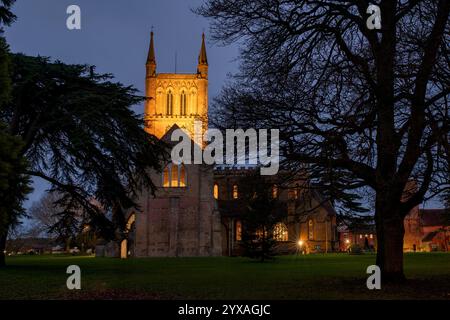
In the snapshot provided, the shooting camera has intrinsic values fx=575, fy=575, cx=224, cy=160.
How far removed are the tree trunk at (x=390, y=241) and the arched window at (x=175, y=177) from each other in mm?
43807

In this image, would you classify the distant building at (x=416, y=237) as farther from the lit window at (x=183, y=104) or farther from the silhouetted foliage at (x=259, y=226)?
the silhouetted foliage at (x=259, y=226)

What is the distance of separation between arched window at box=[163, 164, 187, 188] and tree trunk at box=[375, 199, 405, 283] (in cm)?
4381

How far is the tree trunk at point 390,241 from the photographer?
18031 mm

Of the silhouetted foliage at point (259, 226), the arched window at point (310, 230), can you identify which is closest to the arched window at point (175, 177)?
the silhouetted foliage at point (259, 226)

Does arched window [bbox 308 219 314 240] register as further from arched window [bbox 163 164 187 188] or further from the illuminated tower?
the illuminated tower

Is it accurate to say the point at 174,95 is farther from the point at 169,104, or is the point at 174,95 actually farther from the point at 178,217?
the point at 178,217

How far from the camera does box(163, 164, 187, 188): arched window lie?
61.2m

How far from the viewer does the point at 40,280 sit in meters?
21.1

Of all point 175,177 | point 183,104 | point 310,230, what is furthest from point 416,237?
point 175,177

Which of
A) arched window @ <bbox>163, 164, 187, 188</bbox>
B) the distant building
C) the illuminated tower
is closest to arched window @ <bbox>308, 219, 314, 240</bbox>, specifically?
the distant building

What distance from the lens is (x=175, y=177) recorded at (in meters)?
61.8

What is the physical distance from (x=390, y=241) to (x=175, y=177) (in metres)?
44.8
